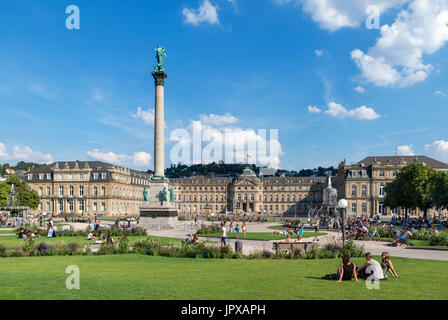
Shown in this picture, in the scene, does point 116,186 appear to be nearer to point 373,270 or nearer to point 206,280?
point 206,280

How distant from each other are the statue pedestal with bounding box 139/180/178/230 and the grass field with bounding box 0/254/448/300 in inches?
1091

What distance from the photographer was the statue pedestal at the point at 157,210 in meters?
48.5

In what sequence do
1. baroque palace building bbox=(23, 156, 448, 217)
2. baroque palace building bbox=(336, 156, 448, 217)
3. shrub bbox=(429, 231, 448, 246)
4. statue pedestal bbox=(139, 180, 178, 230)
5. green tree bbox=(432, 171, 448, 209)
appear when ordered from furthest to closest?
baroque palace building bbox=(23, 156, 448, 217) → baroque palace building bbox=(336, 156, 448, 217) → green tree bbox=(432, 171, 448, 209) → statue pedestal bbox=(139, 180, 178, 230) → shrub bbox=(429, 231, 448, 246)

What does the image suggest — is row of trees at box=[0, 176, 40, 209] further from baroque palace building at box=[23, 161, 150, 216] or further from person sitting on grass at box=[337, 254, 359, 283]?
person sitting on grass at box=[337, 254, 359, 283]

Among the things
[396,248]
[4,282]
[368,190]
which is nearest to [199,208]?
[368,190]

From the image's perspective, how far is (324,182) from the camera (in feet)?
503

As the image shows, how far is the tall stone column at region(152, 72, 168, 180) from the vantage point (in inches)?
2003

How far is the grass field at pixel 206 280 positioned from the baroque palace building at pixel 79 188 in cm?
9186

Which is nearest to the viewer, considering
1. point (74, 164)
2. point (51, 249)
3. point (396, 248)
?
point (51, 249)

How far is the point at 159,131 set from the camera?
51000 mm

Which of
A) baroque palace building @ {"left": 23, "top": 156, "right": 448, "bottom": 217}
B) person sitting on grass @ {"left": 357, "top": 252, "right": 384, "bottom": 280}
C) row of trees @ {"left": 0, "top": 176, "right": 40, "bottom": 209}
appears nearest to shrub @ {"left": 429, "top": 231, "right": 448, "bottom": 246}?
person sitting on grass @ {"left": 357, "top": 252, "right": 384, "bottom": 280}

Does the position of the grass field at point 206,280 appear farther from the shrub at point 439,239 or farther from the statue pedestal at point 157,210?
the statue pedestal at point 157,210
